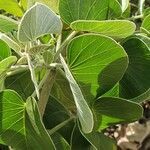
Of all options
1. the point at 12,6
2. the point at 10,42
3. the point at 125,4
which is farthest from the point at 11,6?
the point at 125,4

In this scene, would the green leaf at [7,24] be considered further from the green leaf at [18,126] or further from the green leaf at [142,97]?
the green leaf at [142,97]

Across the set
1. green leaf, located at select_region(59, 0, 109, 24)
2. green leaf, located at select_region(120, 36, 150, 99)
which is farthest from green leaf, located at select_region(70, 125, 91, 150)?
green leaf, located at select_region(59, 0, 109, 24)

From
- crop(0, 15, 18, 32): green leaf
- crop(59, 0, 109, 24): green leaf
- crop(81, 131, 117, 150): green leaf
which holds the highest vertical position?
crop(59, 0, 109, 24): green leaf

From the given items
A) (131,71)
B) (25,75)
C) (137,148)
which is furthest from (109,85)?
(137,148)

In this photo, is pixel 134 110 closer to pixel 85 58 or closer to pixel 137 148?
pixel 85 58

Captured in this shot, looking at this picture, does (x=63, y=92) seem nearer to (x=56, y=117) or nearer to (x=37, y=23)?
(x=56, y=117)

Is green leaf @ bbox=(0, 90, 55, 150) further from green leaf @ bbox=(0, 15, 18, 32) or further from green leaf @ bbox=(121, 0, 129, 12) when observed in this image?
green leaf @ bbox=(121, 0, 129, 12)
